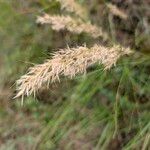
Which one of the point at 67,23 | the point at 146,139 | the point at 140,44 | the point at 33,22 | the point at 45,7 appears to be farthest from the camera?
the point at 33,22

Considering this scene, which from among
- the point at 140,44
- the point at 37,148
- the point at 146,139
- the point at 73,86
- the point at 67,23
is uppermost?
the point at 67,23

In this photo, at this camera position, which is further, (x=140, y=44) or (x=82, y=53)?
(x=140, y=44)

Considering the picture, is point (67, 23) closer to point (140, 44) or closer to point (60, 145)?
point (140, 44)

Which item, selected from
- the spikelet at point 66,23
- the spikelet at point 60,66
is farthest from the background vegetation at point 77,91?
the spikelet at point 60,66

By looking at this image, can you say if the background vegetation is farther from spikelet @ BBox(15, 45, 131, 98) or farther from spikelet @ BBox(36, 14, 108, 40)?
spikelet @ BBox(15, 45, 131, 98)

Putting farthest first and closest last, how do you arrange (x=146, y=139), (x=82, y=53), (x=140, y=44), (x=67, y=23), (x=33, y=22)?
(x=33, y=22), (x=140, y=44), (x=146, y=139), (x=67, y=23), (x=82, y=53)

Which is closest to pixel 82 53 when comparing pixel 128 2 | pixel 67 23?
pixel 67 23

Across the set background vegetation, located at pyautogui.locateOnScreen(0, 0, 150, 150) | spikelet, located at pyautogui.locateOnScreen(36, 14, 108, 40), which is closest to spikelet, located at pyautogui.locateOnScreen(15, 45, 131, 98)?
spikelet, located at pyautogui.locateOnScreen(36, 14, 108, 40)

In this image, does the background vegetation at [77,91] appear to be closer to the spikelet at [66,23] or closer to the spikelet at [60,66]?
the spikelet at [66,23]
